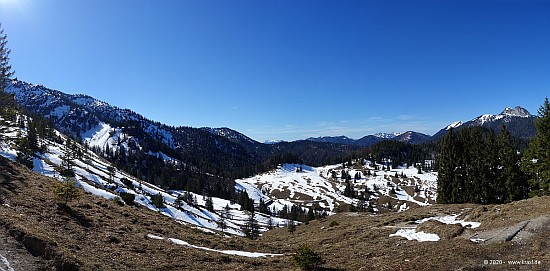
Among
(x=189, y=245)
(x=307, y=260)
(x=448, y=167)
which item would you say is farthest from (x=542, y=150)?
(x=189, y=245)

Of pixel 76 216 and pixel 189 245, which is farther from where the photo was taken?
pixel 189 245

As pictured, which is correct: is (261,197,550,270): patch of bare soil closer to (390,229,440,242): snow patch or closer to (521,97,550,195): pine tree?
(390,229,440,242): snow patch

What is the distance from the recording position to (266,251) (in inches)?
973

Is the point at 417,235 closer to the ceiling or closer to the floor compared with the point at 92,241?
closer to the floor

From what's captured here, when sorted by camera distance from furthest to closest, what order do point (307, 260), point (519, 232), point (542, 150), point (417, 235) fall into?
1. point (542, 150)
2. point (417, 235)
3. point (519, 232)
4. point (307, 260)

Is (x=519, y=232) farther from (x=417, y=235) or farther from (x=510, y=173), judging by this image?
(x=510, y=173)

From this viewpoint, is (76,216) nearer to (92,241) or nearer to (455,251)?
(92,241)

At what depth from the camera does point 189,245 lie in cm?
2241

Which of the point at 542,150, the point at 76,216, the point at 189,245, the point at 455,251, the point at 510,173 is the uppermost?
the point at 542,150

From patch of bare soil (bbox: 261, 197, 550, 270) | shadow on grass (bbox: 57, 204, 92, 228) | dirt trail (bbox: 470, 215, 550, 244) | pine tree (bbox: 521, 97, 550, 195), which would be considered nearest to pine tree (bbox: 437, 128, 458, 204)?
pine tree (bbox: 521, 97, 550, 195)

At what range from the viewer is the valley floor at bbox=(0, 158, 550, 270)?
541 inches

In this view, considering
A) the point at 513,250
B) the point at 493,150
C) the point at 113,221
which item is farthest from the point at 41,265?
the point at 493,150

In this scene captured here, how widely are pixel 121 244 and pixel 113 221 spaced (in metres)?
7.11

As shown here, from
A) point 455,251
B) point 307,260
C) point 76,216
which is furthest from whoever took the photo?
point 76,216
